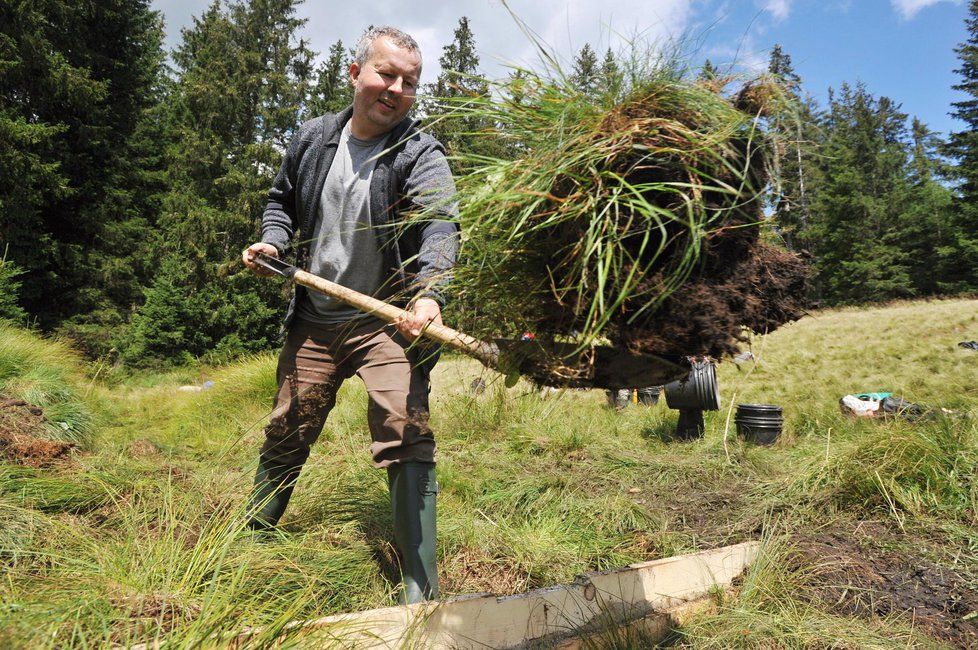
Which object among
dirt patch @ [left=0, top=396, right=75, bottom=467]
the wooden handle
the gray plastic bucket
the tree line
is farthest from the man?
the tree line

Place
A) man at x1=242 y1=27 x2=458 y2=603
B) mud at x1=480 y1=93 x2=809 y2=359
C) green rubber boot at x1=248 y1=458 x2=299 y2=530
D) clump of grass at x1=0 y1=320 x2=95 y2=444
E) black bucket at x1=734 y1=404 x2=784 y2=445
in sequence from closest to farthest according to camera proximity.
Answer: mud at x1=480 y1=93 x2=809 y2=359
man at x1=242 y1=27 x2=458 y2=603
green rubber boot at x1=248 y1=458 x2=299 y2=530
clump of grass at x1=0 y1=320 x2=95 y2=444
black bucket at x1=734 y1=404 x2=784 y2=445

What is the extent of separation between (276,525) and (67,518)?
974 mm

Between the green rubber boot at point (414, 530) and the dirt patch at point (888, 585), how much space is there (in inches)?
66.9

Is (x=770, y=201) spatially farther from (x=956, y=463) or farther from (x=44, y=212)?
(x=44, y=212)

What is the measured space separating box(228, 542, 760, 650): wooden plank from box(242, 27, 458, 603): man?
0.34 metres

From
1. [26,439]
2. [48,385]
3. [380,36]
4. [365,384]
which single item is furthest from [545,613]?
[48,385]

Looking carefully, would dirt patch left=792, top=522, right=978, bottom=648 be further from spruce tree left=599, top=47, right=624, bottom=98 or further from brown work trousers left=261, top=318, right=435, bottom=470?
spruce tree left=599, top=47, right=624, bottom=98

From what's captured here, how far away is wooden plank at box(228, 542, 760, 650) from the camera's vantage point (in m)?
1.72

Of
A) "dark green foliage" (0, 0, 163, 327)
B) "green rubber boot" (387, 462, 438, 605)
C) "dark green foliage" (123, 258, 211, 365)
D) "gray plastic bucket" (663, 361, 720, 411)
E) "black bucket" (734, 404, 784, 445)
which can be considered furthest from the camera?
"dark green foliage" (123, 258, 211, 365)

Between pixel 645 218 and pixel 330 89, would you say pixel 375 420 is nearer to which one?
pixel 645 218

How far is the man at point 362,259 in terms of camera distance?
7.42ft

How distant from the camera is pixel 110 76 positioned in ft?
68.8

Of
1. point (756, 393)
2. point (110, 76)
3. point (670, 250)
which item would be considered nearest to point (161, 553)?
point (670, 250)

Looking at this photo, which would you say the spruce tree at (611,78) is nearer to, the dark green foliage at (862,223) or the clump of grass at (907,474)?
the clump of grass at (907,474)
